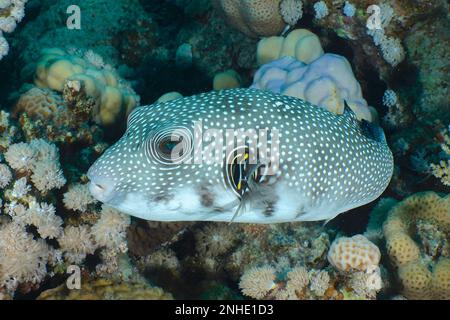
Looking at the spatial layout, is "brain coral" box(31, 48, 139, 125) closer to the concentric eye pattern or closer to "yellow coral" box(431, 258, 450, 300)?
the concentric eye pattern

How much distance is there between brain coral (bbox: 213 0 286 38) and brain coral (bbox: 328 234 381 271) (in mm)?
4666

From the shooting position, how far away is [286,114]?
13.9ft

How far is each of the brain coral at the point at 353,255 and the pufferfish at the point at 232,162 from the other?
51cm

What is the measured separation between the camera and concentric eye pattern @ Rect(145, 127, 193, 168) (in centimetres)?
369

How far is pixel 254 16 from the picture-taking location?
7.43 meters

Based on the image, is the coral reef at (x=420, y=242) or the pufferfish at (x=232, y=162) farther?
the coral reef at (x=420, y=242)

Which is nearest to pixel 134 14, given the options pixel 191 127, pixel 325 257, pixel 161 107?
pixel 161 107

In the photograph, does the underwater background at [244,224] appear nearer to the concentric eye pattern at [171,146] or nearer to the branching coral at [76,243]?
the branching coral at [76,243]

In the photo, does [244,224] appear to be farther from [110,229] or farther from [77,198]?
[77,198]

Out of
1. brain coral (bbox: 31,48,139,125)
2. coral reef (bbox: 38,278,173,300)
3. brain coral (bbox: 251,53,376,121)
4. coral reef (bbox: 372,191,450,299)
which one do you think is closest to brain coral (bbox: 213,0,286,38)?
brain coral (bbox: 251,53,376,121)

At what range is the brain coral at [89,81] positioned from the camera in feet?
20.4

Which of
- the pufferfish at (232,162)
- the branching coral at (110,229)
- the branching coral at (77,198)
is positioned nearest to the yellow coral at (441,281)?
the pufferfish at (232,162)

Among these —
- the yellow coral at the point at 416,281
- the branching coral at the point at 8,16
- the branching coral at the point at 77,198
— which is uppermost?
the branching coral at the point at 8,16

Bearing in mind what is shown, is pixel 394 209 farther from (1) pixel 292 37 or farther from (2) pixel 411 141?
(1) pixel 292 37
